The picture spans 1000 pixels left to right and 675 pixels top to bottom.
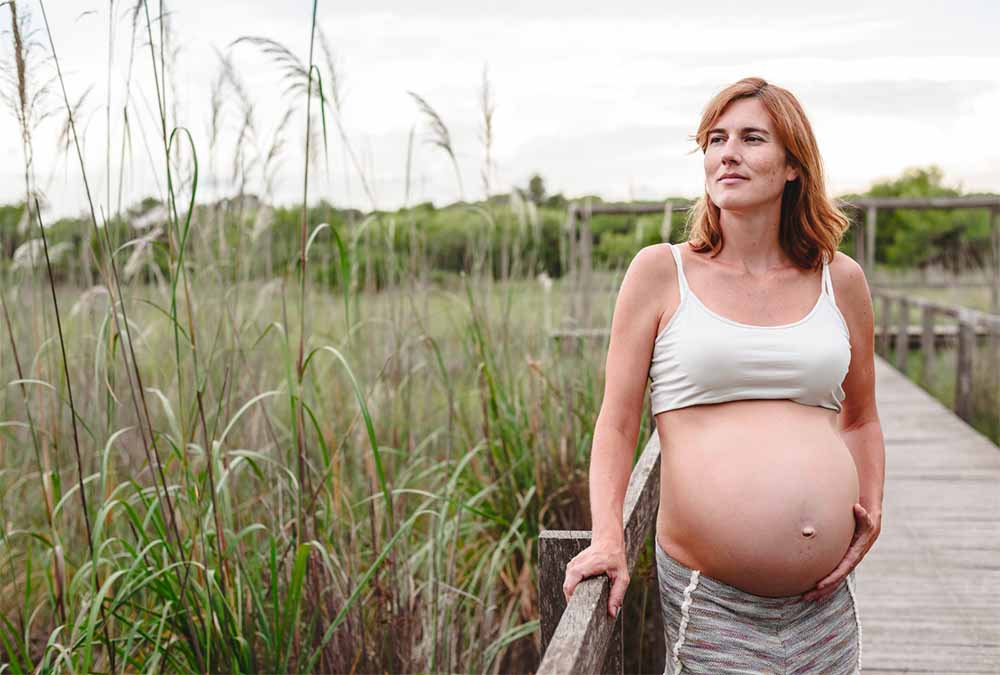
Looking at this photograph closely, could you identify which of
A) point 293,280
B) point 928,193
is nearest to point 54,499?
point 293,280

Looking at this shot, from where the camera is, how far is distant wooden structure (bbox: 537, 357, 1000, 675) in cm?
154

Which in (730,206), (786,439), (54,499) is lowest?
(54,499)

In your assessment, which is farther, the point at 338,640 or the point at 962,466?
the point at 962,466

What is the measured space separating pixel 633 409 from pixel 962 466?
4038mm

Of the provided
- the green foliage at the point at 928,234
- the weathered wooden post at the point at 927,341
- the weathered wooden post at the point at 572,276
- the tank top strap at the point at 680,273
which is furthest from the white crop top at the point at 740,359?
the green foliage at the point at 928,234

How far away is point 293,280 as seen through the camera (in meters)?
4.96

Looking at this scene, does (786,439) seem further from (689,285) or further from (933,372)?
(933,372)

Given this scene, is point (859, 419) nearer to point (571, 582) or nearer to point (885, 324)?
point (571, 582)

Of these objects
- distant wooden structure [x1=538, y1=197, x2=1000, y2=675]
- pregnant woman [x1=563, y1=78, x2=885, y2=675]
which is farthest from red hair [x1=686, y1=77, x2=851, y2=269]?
distant wooden structure [x1=538, y1=197, x2=1000, y2=675]

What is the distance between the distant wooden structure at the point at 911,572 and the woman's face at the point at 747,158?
2.01 ft

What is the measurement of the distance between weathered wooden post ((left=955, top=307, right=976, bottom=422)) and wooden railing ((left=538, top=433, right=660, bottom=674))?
4568 mm

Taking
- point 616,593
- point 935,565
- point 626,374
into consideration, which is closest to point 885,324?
point 935,565

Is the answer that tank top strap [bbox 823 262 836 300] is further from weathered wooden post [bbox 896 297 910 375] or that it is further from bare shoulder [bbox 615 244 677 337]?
weathered wooden post [bbox 896 297 910 375]

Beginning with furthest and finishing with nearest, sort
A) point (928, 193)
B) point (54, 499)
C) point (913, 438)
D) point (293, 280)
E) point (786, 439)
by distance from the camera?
point (928, 193), point (913, 438), point (293, 280), point (54, 499), point (786, 439)
